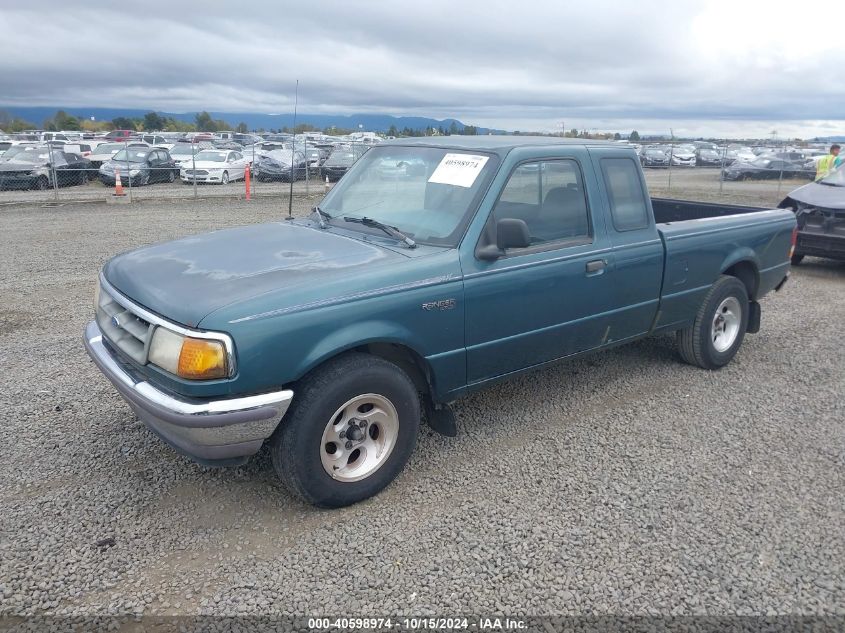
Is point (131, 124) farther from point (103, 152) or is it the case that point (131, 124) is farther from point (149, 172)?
point (149, 172)

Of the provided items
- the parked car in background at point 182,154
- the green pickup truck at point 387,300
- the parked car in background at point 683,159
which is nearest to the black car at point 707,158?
the parked car in background at point 683,159

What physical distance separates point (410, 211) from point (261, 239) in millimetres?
945

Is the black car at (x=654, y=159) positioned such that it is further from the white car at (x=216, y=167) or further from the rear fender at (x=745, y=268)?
the rear fender at (x=745, y=268)

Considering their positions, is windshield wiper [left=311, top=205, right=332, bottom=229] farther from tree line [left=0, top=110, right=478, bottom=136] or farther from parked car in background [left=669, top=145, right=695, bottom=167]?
tree line [left=0, top=110, right=478, bottom=136]

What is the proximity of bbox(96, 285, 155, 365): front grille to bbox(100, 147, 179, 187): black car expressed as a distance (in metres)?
19.9

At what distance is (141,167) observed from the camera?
22797 millimetres

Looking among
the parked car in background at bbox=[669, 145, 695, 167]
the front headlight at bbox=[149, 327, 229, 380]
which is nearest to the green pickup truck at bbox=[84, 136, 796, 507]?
the front headlight at bbox=[149, 327, 229, 380]

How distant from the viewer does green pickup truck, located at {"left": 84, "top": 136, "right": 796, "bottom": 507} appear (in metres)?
3.05

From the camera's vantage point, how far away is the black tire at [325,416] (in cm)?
320

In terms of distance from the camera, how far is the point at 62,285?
8.17 metres

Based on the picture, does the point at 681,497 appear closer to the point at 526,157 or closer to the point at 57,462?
the point at 526,157

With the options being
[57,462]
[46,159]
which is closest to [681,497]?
[57,462]

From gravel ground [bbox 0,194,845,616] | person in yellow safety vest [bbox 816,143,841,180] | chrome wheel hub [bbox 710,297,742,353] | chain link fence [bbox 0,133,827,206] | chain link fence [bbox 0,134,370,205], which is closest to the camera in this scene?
gravel ground [bbox 0,194,845,616]

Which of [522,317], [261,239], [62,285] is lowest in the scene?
[62,285]
